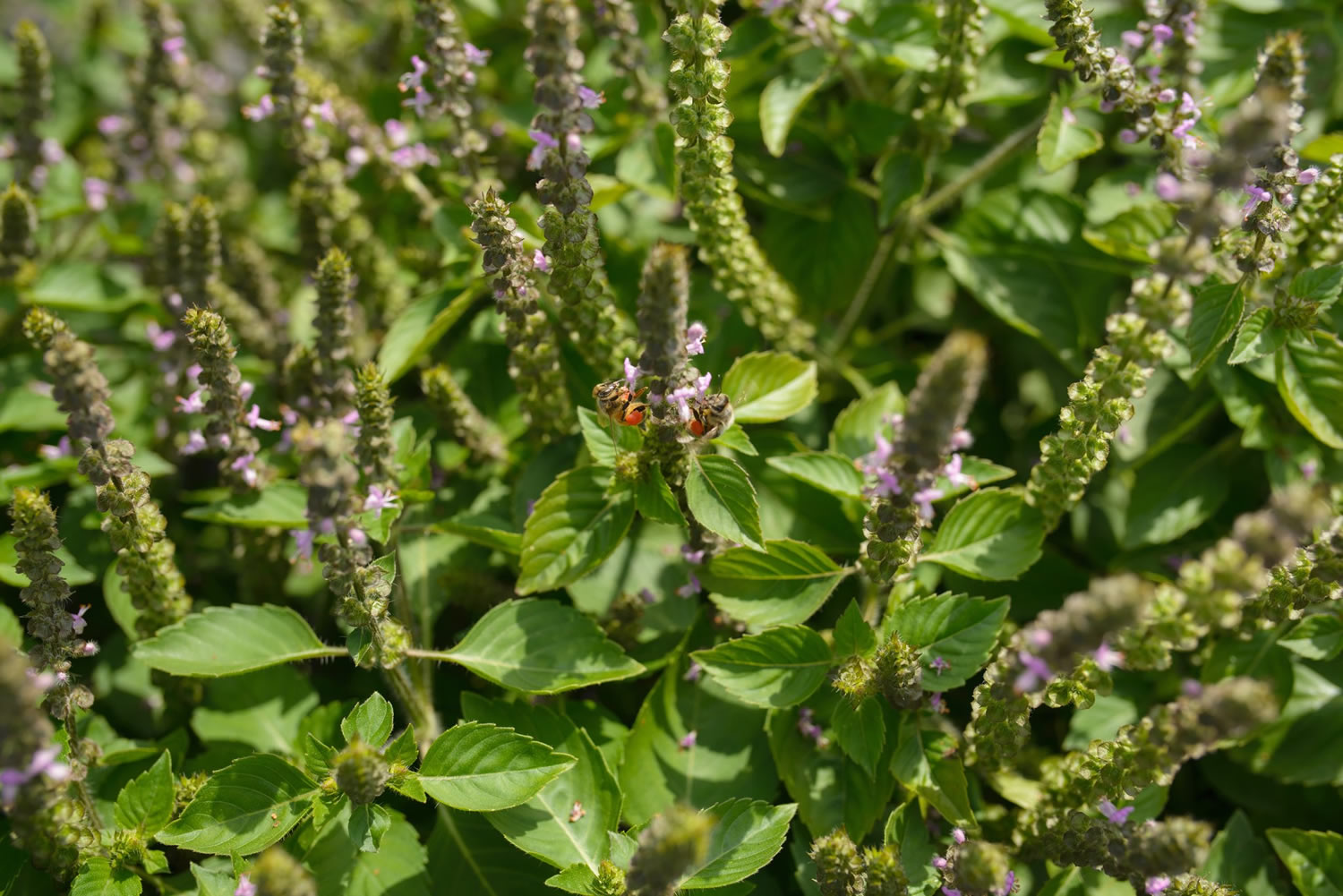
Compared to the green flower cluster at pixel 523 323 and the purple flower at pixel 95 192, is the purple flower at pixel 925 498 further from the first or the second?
the purple flower at pixel 95 192

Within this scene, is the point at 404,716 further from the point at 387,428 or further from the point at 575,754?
the point at 387,428

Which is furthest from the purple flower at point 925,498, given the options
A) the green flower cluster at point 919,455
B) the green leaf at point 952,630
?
the green leaf at point 952,630

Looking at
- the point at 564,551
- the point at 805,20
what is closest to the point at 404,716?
the point at 564,551

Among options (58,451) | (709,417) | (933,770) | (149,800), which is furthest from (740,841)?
(58,451)

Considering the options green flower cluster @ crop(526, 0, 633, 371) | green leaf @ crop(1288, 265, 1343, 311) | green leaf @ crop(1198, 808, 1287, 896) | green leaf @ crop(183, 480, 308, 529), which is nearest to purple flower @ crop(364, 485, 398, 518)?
green leaf @ crop(183, 480, 308, 529)

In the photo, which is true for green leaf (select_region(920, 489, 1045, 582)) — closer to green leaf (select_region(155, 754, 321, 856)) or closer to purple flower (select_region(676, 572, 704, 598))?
purple flower (select_region(676, 572, 704, 598))
